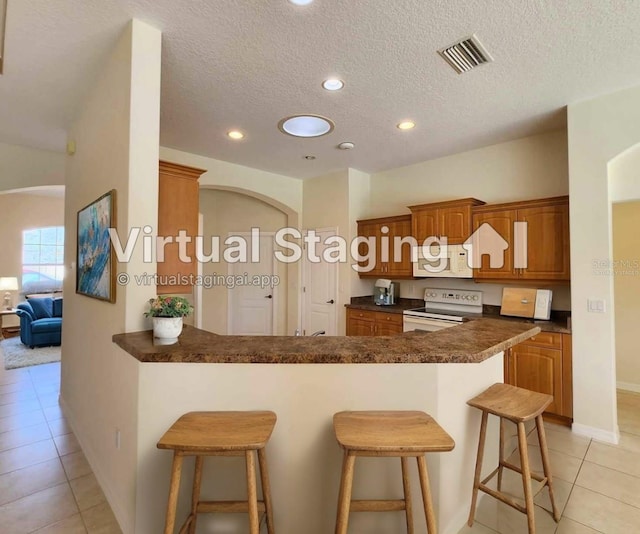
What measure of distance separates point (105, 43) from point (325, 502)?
118 inches

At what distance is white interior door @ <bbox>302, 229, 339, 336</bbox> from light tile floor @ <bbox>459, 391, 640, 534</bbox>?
2.85 meters

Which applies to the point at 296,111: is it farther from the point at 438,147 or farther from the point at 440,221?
the point at 440,221

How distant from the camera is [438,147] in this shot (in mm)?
4039

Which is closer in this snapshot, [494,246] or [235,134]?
[235,134]

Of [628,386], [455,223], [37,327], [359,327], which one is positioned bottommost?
[628,386]

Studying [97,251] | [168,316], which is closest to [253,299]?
[97,251]

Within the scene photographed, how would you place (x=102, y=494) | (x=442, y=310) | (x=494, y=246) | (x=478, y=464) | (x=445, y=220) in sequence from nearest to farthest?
(x=478, y=464), (x=102, y=494), (x=494, y=246), (x=445, y=220), (x=442, y=310)

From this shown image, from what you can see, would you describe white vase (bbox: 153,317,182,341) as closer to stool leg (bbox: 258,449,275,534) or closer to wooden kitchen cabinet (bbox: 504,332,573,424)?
stool leg (bbox: 258,449,275,534)

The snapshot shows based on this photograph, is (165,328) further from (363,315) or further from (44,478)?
(363,315)

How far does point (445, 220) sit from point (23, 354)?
6777 millimetres

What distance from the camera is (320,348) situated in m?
1.64

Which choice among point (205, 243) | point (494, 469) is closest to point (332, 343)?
point (494, 469)

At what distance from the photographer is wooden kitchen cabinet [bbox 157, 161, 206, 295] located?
2.35 meters

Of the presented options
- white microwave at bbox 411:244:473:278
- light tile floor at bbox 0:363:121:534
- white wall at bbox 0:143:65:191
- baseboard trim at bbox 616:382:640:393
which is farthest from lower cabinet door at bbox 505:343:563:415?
white wall at bbox 0:143:65:191
